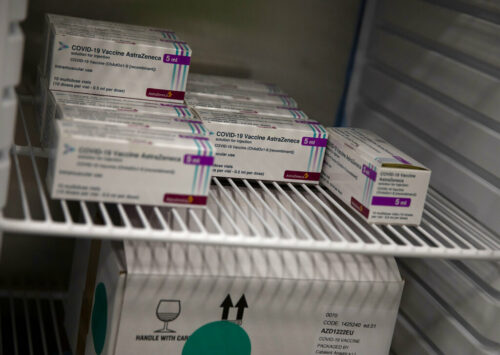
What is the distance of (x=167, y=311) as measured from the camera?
1220mm

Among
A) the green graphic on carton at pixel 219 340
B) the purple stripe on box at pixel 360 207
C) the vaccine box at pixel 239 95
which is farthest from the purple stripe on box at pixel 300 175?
the green graphic on carton at pixel 219 340

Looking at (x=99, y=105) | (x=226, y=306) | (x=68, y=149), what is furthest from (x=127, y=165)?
(x=226, y=306)

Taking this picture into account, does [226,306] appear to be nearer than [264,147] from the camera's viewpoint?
Yes

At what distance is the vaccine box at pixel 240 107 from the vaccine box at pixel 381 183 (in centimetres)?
19

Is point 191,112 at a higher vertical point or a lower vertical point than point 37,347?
higher

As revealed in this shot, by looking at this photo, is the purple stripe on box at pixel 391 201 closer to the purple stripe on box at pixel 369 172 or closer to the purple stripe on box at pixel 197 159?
the purple stripe on box at pixel 369 172

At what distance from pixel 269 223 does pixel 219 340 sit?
252mm

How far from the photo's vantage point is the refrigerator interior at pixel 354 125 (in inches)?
50.4

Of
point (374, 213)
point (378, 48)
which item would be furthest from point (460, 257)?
point (378, 48)

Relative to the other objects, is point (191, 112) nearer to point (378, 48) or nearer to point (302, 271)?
point (302, 271)

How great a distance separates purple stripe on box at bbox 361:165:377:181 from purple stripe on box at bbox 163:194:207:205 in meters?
0.32

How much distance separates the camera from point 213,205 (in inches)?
52.9

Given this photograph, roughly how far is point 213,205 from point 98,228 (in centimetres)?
35

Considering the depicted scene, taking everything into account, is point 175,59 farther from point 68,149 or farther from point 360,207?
point 360,207
